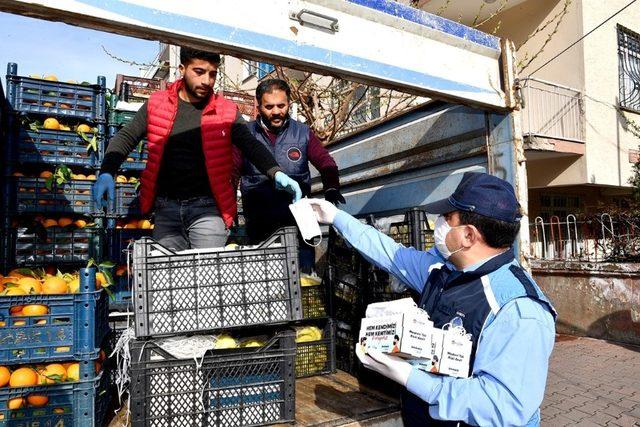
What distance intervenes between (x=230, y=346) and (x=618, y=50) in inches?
539

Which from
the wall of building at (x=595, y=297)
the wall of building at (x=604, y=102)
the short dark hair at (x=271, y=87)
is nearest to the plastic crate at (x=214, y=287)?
the short dark hair at (x=271, y=87)

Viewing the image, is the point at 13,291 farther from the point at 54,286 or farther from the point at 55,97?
the point at 55,97

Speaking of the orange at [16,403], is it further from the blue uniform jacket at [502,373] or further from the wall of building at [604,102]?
the wall of building at [604,102]

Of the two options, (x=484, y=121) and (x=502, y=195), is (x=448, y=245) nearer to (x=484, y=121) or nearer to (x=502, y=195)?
(x=502, y=195)

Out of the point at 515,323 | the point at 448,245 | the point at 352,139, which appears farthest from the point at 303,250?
the point at 515,323

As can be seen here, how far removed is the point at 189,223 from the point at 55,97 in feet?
8.80

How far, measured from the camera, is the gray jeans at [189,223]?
3238mm

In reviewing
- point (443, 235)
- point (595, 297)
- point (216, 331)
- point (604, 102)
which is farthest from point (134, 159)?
point (604, 102)

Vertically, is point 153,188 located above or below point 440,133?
below

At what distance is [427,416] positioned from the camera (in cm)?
181

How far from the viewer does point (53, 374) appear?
240 cm

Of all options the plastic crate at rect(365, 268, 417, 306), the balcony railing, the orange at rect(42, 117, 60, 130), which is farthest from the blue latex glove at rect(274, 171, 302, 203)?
the balcony railing

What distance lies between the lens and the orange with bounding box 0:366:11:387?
2.35 metres

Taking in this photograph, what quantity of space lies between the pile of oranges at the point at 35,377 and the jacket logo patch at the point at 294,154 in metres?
2.22
